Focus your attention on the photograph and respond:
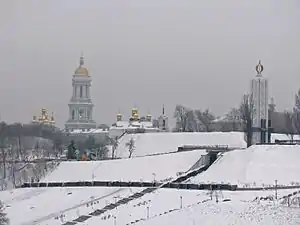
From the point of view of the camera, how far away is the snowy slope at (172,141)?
216 feet

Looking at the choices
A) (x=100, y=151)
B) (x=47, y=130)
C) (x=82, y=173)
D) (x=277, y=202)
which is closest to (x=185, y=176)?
(x=82, y=173)

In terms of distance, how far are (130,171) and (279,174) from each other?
31.1 ft

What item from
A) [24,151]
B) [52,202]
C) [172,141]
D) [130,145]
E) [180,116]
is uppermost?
[180,116]

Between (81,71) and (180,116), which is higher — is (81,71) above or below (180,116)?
above

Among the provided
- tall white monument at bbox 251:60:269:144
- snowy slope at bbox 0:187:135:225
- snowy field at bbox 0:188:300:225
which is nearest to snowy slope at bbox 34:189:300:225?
snowy field at bbox 0:188:300:225

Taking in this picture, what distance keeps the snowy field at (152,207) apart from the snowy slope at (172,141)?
1060 inches

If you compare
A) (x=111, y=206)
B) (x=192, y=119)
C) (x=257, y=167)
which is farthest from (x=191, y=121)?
(x=111, y=206)

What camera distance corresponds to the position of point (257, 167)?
135 ft

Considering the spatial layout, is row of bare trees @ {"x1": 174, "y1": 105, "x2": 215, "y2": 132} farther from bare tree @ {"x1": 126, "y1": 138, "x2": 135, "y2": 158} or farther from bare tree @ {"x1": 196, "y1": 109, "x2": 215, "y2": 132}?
bare tree @ {"x1": 126, "y1": 138, "x2": 135, "y2": 158}

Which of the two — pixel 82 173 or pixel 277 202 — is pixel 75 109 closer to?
pixel 82 173

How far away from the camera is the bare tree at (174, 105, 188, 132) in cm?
8968

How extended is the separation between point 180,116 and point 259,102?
38.9 metres

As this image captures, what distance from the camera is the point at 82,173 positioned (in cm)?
4631

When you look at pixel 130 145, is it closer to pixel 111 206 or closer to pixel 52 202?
pixel 52 202
